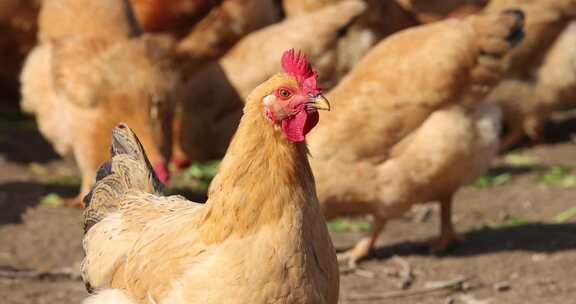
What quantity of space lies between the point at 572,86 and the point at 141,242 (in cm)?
609

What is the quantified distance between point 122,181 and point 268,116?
1.24m

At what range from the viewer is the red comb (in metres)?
3.35

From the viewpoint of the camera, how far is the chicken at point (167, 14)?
786cm

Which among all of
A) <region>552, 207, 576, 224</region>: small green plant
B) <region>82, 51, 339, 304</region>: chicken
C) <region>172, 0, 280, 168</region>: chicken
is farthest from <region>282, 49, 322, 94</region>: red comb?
<region>172, 0, 280, 168</region>: chicken

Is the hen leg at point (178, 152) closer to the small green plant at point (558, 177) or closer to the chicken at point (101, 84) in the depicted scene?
the chicken at point (101, 84)

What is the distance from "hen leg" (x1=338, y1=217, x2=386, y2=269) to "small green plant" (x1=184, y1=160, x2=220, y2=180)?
7.51ft

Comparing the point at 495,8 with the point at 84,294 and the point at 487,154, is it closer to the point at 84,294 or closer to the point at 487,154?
the point at 487,154

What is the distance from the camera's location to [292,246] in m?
3.32

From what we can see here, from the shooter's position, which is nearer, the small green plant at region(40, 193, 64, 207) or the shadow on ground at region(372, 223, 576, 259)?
the shadow on ground at region(372, 223, 576, 259)

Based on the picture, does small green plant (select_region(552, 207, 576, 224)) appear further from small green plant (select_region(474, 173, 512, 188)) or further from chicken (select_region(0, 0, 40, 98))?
chicken (select_region(0, 0, 40, 98))

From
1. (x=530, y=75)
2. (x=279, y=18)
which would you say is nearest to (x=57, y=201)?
(x=279, y=18)

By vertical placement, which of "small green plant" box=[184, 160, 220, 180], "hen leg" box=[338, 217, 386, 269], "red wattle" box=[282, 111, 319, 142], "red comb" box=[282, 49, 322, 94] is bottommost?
"hen leg" box=[338, 217, 386, 269]

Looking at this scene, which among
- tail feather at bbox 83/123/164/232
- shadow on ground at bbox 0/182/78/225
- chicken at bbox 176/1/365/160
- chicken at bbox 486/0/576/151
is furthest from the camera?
chicken at bbox 486/0/576/151

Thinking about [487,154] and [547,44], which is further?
[547,44]
